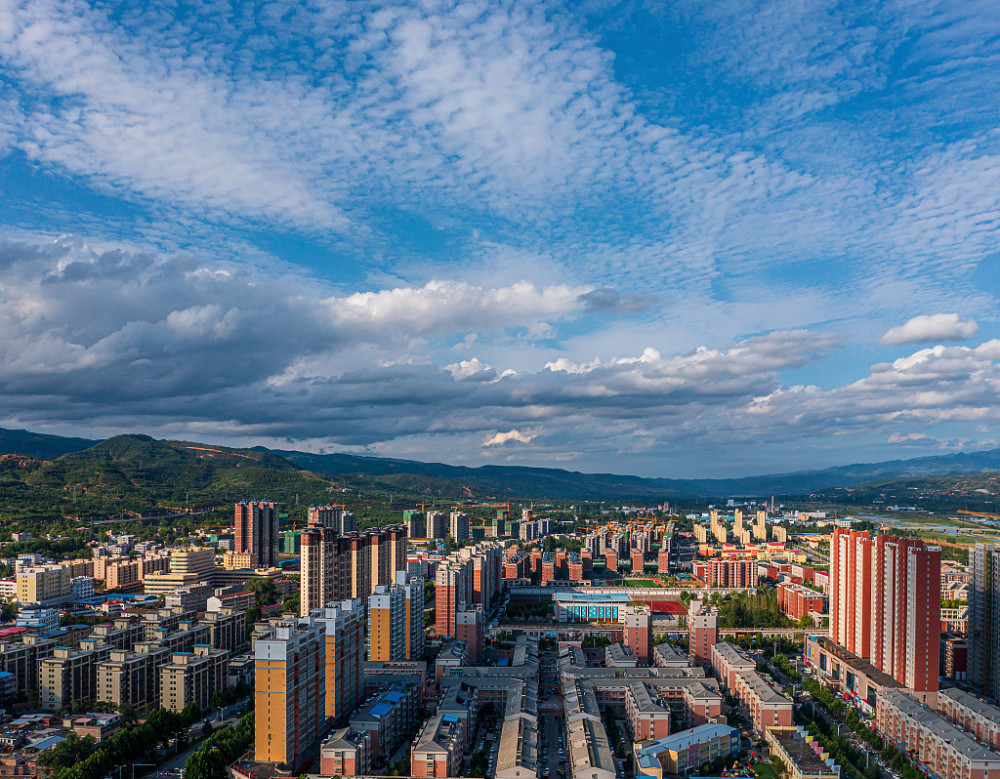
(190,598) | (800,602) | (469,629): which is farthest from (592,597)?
(190,598)

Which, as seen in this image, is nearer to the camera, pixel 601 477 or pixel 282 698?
pixel 282 698

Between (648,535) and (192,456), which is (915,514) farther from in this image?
(192,456)

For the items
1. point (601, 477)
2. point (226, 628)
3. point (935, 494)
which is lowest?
point (601, 477)

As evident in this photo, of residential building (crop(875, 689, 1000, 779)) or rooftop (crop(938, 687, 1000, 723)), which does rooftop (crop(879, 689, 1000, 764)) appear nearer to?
residential building (crop(875, 689, 1000, 779))

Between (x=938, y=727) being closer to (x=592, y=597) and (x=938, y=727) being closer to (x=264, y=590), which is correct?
(x=592, y=597)

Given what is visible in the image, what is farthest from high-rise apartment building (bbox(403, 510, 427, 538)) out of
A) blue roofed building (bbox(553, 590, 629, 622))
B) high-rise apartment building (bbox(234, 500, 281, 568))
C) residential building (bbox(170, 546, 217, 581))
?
blue roofed building (bbox(553, 590, 629, 622))

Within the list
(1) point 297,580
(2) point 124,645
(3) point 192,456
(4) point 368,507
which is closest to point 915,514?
(4) point 368,507

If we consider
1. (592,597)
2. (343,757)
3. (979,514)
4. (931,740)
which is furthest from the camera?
(979,514)
